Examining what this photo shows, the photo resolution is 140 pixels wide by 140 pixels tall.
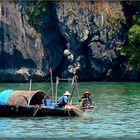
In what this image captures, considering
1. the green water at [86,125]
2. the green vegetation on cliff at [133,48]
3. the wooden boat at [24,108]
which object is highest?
the green vegetation on cliff at [133,48]

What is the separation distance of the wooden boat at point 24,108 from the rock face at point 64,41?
105 feet

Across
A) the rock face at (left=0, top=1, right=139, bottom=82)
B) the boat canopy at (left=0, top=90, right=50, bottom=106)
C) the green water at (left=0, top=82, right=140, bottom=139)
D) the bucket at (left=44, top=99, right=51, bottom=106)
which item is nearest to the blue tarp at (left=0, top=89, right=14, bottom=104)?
the boat canopy at (left=0, top=90, right=50, bottom=106)

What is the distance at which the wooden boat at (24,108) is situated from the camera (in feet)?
75.9

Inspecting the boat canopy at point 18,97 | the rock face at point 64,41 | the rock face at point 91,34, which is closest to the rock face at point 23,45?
the rock face at point 64,41

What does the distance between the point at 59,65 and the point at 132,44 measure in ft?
26.9

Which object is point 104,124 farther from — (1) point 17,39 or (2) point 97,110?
(1) point 17,39

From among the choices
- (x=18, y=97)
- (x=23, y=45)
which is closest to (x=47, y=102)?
(x=18, y=97)

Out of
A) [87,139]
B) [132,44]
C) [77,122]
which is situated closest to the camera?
[87,139]

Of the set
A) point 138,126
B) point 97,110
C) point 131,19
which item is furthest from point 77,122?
point 131,19

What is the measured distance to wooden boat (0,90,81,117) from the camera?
23141 millimetres

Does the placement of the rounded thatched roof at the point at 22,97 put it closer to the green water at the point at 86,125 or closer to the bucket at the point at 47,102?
the bucket at the point at 47,102

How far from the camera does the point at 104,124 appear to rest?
2009 centimetres

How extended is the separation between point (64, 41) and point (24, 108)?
120 feet

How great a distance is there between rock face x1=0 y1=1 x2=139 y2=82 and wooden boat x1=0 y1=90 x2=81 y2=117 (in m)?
31.9
